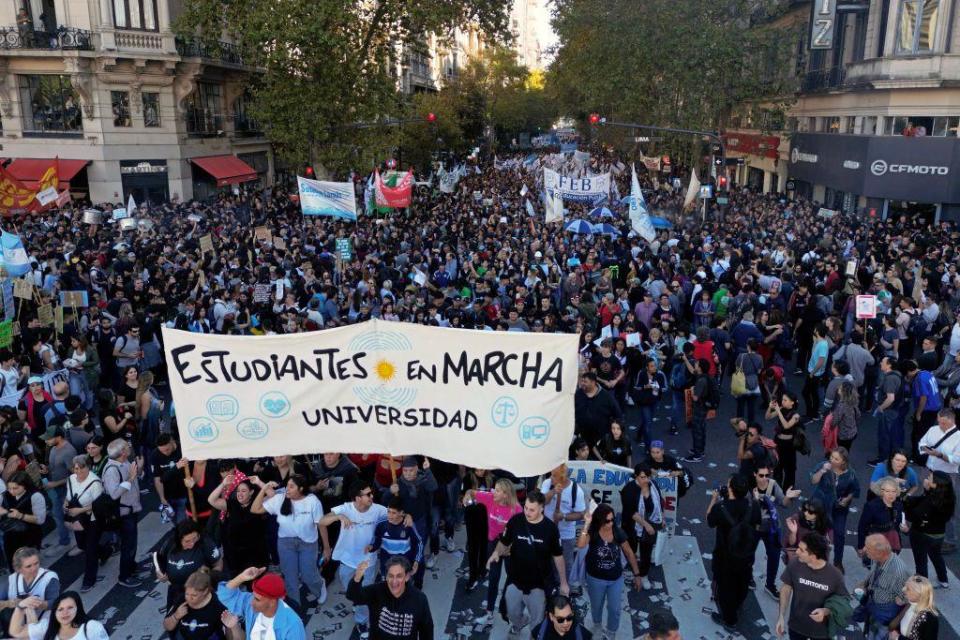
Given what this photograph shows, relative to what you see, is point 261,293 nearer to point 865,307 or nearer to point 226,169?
point 865,307

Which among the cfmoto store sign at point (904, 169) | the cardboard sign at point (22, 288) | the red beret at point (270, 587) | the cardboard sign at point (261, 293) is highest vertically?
the cfmoto store sign at point (904, 169)

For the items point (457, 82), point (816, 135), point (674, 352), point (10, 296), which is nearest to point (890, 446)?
point (674, 352)

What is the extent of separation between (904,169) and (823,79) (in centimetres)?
985

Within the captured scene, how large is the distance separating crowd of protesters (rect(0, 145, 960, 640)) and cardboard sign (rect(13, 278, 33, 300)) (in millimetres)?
411

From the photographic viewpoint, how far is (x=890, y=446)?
10.2m

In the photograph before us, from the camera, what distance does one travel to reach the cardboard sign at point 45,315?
41.0 ft

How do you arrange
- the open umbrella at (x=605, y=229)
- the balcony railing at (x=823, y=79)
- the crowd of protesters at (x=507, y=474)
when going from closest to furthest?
the crowd of protesters at (x=507, y=474)
the open umbrella at (x=605, y=229)
the balcony railing at (x=823, y=79)

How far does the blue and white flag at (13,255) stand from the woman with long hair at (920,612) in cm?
1397

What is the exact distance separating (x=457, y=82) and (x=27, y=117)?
132 feet

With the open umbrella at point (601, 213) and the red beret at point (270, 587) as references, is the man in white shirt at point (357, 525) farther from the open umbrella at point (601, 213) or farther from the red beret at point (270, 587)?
the open umbrella at point (601, 213)

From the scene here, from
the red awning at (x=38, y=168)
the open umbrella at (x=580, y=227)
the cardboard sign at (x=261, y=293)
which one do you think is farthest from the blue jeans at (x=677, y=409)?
→ the red awning at (x=38, y=168)

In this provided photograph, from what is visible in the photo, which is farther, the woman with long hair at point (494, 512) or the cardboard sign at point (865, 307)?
the cardboard sign at point (865, 307)

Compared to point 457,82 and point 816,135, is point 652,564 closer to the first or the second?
point 816,135

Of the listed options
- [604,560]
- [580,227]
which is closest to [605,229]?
[580,227]
